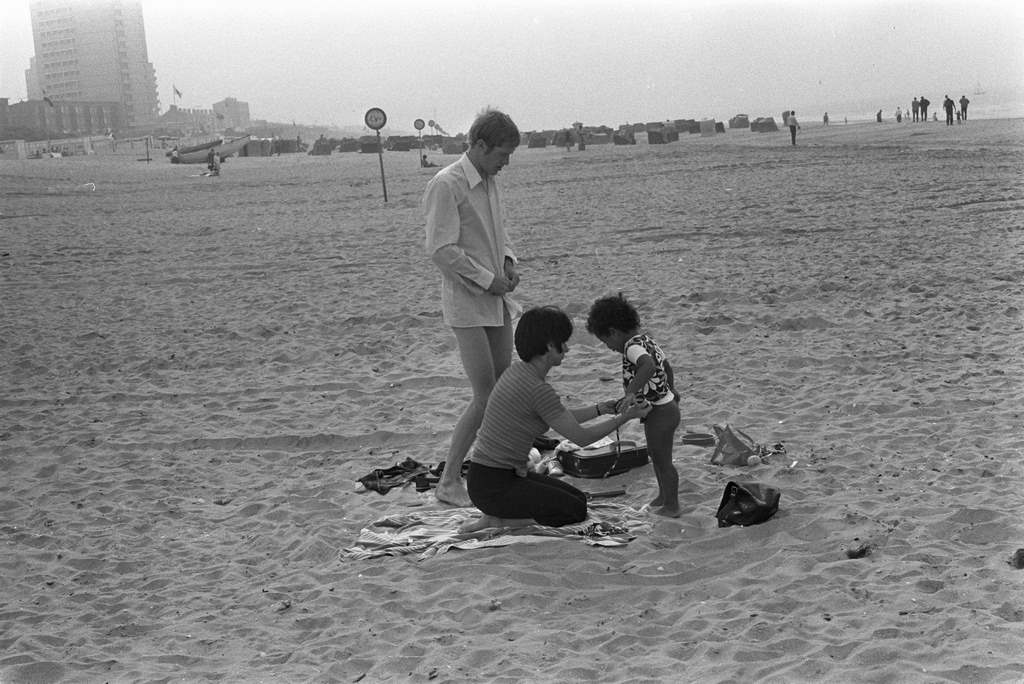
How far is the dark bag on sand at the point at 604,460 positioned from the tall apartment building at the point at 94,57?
160 metres

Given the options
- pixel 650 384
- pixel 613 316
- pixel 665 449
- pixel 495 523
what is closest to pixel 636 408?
pixel 650 384

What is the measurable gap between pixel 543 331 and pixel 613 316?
0.39 metres

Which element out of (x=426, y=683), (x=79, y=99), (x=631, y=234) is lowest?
(x=426, y=683)

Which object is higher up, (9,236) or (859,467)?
(9,236)

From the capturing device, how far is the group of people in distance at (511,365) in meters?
4.70

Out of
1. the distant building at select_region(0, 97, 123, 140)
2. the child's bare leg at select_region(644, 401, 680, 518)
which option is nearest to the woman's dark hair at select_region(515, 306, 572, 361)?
the child's bare leg at select_region(644, 401, 680, 518)

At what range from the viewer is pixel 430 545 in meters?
4.71

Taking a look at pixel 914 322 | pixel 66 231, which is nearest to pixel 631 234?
pixel 914 322

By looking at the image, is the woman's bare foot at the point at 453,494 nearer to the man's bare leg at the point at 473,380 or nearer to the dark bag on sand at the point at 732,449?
the man's bare leg at the point at 473,380

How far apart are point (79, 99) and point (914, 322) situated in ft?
585

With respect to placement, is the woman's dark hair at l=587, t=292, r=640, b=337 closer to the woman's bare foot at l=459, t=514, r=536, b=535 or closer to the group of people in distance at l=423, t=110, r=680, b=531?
the group of people in distance at l=423, t=110, r=680, b=531

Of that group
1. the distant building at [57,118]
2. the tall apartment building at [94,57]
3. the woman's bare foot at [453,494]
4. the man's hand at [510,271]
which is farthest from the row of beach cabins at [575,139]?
the tall apartment building at [94,57]

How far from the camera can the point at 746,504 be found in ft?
15.5

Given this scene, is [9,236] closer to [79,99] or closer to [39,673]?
[39,673]
